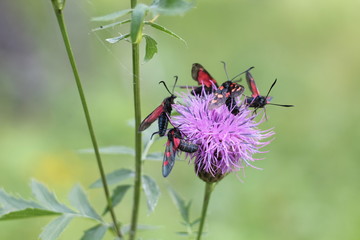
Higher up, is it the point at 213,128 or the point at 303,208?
the point at 213,128

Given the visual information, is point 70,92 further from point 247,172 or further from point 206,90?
point 206,90

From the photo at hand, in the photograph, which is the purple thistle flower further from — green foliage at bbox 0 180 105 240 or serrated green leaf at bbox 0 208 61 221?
serrated green leaf at bbox 0 208 61 221

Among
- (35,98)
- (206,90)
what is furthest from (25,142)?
(206,90)

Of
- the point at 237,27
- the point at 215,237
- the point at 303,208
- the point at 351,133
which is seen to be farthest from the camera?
the point at 237,27

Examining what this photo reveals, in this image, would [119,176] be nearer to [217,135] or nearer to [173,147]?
[173,147]

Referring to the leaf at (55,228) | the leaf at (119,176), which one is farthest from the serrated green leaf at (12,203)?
the leaf at (119,176)

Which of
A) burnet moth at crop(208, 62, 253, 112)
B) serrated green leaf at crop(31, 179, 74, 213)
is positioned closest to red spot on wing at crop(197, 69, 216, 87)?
burnet moth at crop(208, 62, 253, 112)

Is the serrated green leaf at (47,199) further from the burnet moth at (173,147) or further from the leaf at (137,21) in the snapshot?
the leaf at (137,21)
